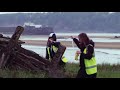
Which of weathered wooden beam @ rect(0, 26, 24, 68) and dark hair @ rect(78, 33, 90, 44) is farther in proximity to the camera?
weathered wooden beam @ rect(0, 26, 24, 68)

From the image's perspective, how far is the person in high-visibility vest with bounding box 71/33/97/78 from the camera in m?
8.07

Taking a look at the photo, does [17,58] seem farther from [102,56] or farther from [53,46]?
[102,56]

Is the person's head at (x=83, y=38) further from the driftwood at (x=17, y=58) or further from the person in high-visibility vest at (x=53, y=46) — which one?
the person in high-visibility vest at (x=53, y=46)

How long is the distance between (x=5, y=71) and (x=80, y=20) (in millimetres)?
19012

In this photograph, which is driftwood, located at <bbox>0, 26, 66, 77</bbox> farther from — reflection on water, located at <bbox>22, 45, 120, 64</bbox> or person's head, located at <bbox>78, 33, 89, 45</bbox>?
reflection on water, located at <bbox>22, 45, 120, 64</bbox>

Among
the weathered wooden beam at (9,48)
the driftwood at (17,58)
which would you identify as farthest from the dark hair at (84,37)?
the weathered wooden beam at (9,48)

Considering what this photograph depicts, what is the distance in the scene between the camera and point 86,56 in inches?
321

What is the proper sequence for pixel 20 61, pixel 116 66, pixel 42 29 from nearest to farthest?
pixel 20 61
pixel 116 66
pixel 42 29

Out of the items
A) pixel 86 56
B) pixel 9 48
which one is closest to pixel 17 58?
pixel 9 48

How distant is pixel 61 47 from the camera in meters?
9.62

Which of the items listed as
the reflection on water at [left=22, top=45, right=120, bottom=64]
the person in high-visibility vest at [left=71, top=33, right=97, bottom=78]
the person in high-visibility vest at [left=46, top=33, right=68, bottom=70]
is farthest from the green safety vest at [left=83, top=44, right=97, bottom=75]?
the reflection on water at [left=22, top=45, right=120, bottom=64]
